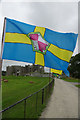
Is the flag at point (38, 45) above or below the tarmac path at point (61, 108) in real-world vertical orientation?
above

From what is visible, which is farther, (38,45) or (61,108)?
(61,108)

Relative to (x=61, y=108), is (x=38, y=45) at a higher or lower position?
higher

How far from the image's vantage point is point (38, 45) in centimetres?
502

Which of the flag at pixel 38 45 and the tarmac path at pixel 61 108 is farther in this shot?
the tarmac path at pixel 61 108

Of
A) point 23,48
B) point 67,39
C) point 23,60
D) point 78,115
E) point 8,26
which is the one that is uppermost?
point 8,26

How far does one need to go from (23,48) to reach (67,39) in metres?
1.70

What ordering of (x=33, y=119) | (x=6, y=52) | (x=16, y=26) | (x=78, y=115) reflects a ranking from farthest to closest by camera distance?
(x=78, y=115), (x=33, y=119), (x=16, y=26), (x=6, y=52)

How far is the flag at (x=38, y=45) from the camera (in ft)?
15.9

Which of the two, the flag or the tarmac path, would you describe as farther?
the tarmac path

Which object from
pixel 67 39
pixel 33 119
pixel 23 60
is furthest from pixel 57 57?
pixel 33 119

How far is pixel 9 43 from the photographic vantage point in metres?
4.80

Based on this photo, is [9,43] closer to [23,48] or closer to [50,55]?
[23,48]

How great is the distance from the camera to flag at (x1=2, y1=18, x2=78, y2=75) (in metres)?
4.85

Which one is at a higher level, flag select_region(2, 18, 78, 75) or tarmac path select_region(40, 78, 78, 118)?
flag select_region(2, 18, 78, 75)
